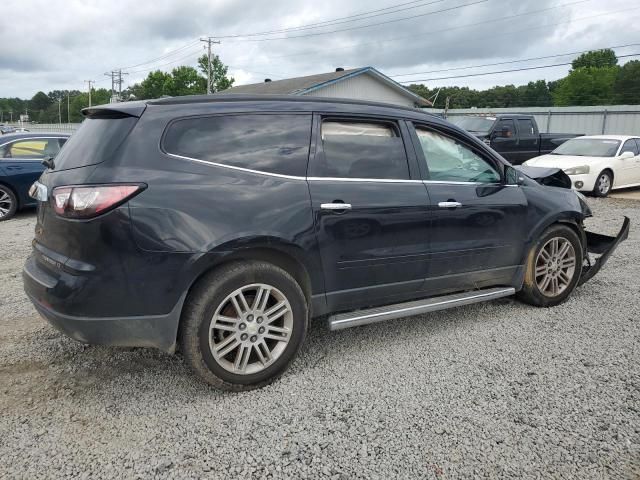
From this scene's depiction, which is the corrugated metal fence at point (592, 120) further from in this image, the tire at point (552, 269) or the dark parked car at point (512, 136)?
the tire at point (552, 269)

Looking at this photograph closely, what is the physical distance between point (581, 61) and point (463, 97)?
21015mm

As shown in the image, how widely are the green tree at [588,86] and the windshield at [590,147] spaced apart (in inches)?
2737

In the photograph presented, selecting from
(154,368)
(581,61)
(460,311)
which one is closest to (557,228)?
(460,311)

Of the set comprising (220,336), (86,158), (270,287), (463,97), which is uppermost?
(463,97)

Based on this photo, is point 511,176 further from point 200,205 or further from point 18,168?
point 18,168

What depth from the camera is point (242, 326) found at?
118 inches

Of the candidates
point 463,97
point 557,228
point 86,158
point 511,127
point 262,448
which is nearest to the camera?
point 262,448

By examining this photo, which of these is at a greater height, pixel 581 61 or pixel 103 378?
pixel 581 61

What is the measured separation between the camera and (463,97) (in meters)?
79.5

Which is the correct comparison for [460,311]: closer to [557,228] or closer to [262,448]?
[557,228]

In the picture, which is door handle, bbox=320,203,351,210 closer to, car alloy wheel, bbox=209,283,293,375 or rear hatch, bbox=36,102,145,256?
car alloy wheel, bbox=209,283,293,375

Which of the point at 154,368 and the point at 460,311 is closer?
the point at 154,368

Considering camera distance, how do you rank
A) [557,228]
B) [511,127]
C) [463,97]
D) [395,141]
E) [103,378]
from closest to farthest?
1. [103,378]
2. [395,141]
3. [557,228]
4. [511,127]
5. [463,97]

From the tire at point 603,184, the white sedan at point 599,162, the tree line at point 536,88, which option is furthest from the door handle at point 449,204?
the tree line at point 536,88
